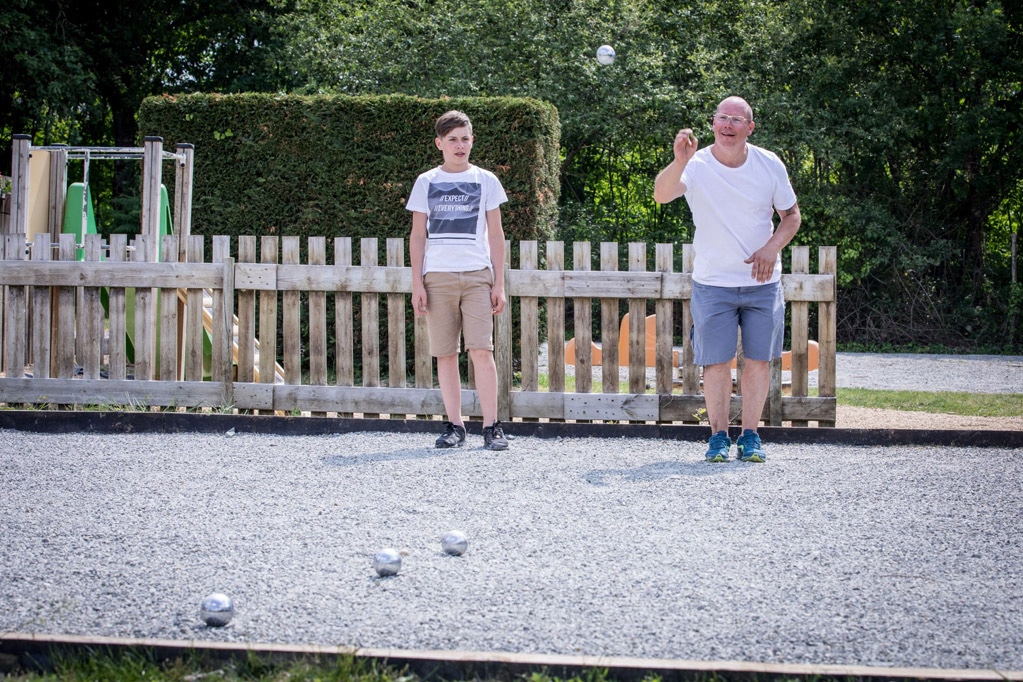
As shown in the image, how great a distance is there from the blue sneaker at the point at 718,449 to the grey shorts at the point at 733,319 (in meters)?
0.40

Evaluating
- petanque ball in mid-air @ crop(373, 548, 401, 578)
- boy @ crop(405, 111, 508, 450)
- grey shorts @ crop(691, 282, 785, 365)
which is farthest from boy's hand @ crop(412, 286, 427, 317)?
petanque ball in mid-air @ crop(373, 548, 401, 578)

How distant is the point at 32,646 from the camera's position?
2.61m

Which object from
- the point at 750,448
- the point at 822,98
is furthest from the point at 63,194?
the point at 822,98

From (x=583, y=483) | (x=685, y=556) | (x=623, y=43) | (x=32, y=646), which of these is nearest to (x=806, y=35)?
(x=623, y=43)

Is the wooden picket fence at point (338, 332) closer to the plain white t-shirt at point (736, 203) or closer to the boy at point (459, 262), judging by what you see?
the boy at point (459, 262)

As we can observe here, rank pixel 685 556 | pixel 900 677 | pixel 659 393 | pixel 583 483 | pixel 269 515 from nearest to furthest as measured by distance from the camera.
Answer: pixel 900 677, pixel 685 556, pixel 269 515, pixel 583 483, pixel 659 393

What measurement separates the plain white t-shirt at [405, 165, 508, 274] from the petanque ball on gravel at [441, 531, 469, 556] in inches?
100

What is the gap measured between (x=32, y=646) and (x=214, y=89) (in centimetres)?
2411

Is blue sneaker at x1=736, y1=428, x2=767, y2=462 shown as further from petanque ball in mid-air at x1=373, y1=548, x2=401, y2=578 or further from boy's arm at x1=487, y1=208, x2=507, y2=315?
petanque ball in mid-air at x1=373, y1=548, x2=401, y2=578

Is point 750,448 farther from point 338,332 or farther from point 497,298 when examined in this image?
point 338,332

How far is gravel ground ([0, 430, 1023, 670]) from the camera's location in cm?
280

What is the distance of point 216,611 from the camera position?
110 inches

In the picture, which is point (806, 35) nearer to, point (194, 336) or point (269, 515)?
point (194, 336)

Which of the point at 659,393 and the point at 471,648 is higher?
the point at 659,393
